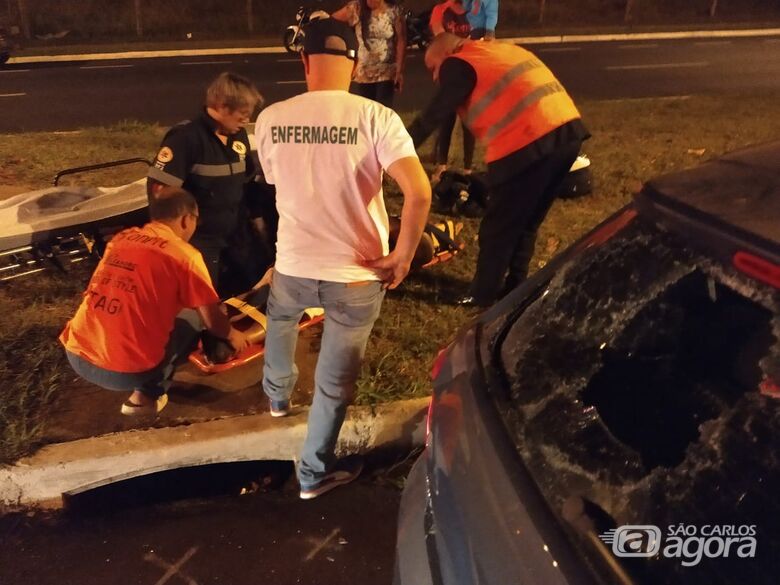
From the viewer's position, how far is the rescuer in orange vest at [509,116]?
360cm

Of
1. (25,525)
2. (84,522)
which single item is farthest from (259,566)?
(25,525)

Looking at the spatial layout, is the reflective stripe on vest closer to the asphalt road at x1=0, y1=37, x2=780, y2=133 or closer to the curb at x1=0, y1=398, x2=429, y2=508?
the curb at x1=0, y1=398, x2=429, y2=508

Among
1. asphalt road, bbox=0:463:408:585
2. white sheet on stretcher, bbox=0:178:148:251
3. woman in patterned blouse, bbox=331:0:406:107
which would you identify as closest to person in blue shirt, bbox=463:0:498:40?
woman in patterned blouse, bbox=331:0:406:107

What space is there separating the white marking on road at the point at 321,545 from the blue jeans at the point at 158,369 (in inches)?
40.5

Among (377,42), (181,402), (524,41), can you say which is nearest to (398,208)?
(377,42)

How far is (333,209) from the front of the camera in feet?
8.26

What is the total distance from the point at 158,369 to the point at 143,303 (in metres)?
0.38

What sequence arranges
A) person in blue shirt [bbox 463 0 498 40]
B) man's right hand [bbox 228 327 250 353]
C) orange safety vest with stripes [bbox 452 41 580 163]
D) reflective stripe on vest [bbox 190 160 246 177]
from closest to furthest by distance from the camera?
man's right hand [bbox 228 327 250 353] → orange safety vest with stripes [bbox 452 41 580 163] → reflective stripe on vest [bbox 190 160 246 177] → person in blue shirt [bbox 463 0 498 40]

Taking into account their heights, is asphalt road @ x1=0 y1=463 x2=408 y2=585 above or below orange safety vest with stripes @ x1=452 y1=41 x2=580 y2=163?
below

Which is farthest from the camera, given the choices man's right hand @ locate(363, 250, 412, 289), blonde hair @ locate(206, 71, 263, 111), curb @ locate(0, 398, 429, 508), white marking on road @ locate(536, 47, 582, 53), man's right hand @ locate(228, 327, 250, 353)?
white marking on road @ locate(536, 47, 582, 53)

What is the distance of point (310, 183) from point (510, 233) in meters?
1.75

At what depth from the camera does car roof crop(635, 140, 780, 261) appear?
1357 millimetres

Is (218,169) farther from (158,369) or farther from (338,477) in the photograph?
(338,477)

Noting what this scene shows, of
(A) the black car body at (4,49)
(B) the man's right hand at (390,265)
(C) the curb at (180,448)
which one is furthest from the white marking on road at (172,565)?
(A) the black car body at (4,49)
